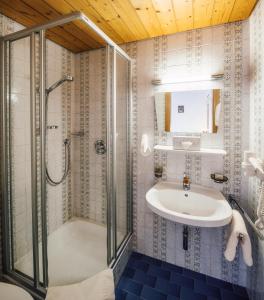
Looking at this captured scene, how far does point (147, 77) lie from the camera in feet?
6.19

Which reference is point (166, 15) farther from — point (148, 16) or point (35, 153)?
point (35, 153)

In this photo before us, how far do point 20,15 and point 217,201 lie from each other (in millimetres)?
2159

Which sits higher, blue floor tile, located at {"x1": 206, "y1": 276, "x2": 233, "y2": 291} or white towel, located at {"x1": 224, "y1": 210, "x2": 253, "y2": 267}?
white towel, located at {"x1": 224, "y1": 210, "x2": 253, "y2": 267}

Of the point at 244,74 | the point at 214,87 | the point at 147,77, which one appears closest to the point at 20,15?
the point at 147,77

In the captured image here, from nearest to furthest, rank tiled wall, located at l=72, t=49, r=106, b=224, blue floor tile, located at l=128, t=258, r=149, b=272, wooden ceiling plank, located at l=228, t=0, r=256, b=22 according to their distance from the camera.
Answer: wooden ceiling plank, located at l=228, t=0, r=256, b=22 < blue floor tile, located at l=128, t=258, r=149, b=272 < tiled wall, located at l=72, t=49, r=106, b=224

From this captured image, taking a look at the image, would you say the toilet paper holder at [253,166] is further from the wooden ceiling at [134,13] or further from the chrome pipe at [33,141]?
the chrome pipe at [33,141]

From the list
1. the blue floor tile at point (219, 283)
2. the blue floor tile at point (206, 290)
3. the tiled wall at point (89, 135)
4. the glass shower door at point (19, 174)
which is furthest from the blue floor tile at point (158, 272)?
the glass shower door at point (19, 174)

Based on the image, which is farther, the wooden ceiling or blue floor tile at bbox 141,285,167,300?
blue floor tile at bbox 141,285,167,300

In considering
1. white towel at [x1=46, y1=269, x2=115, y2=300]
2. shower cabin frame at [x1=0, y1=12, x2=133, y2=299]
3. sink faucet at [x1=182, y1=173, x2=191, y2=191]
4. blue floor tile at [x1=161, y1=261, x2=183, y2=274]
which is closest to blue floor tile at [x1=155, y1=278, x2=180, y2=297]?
blue floor tile at [x1=161, y1=261, x2=183, y2=274]

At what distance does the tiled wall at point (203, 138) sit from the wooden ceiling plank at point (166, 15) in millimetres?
102

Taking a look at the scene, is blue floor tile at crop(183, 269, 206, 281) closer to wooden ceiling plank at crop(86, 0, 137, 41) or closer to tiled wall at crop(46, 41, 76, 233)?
tiled wall at crop(46, 41, 76, 233)

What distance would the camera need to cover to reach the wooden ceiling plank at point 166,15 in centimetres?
135

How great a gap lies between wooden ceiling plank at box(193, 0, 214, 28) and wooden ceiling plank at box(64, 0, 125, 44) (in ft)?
2.29

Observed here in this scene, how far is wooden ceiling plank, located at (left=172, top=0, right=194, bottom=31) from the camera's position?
135 centimetres
